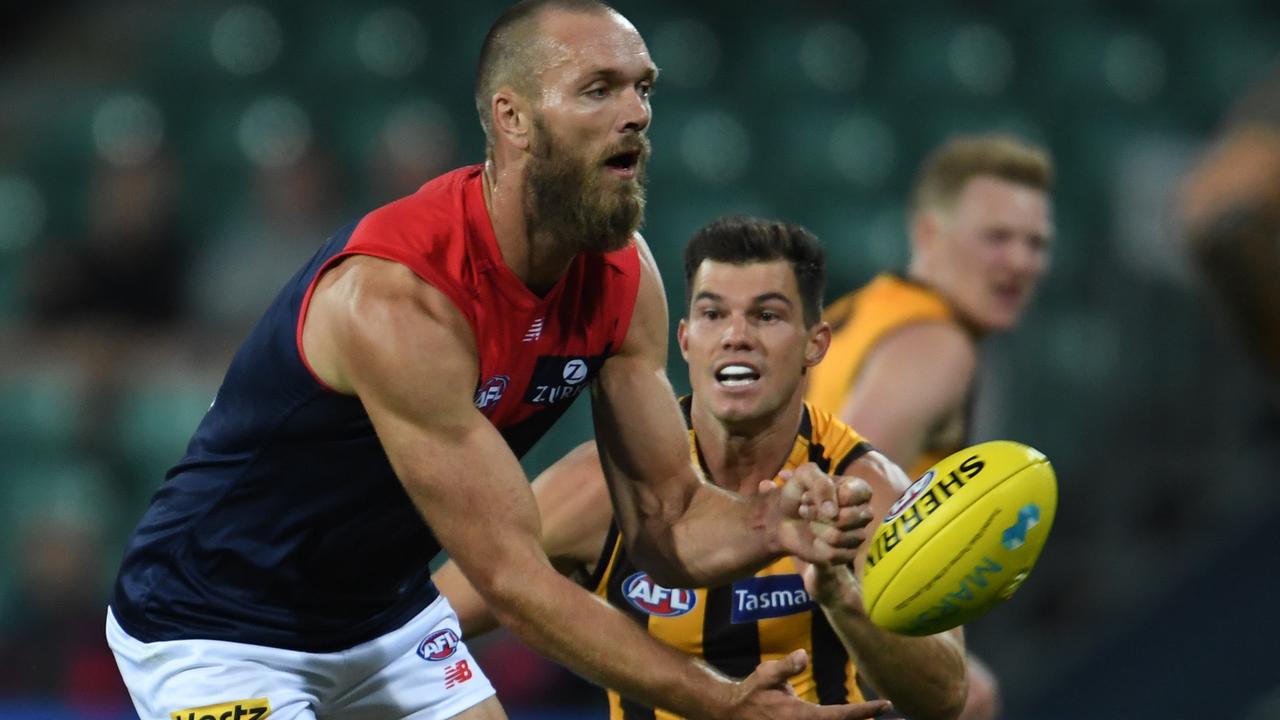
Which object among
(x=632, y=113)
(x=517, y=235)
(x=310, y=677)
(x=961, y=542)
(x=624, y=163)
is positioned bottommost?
(x=310, y=677)

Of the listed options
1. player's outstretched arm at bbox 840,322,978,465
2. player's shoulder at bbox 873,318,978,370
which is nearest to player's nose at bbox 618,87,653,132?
player's outstretched arm at bbox 840,322,978,465

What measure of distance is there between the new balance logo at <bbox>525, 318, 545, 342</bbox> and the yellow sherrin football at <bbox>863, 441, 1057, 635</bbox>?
2.58 feet

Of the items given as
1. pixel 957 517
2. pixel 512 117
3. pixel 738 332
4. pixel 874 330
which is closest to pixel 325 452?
pixel 512 117

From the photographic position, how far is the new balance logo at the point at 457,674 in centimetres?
394

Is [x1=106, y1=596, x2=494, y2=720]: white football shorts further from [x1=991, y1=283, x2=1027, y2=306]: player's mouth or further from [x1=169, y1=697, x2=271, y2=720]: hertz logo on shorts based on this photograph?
[x1=991, y1=283, x2=1027, y2=306]: player's mouth

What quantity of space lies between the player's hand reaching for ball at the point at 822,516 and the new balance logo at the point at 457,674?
0.92 m

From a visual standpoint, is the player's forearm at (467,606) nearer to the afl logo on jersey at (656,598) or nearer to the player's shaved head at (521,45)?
the afl logo on jersey at (656,598)

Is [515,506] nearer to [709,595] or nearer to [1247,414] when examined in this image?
[709,595]

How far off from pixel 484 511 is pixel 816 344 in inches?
52.5

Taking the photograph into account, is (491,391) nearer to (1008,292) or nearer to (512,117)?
(512,117)

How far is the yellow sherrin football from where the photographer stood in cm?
334

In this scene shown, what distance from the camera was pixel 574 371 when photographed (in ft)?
11.9

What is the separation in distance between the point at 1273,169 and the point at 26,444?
667 cm

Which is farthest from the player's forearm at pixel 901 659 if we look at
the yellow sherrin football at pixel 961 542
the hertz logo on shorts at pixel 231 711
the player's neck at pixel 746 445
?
the hertz logo on shorts at pixel 231 711
